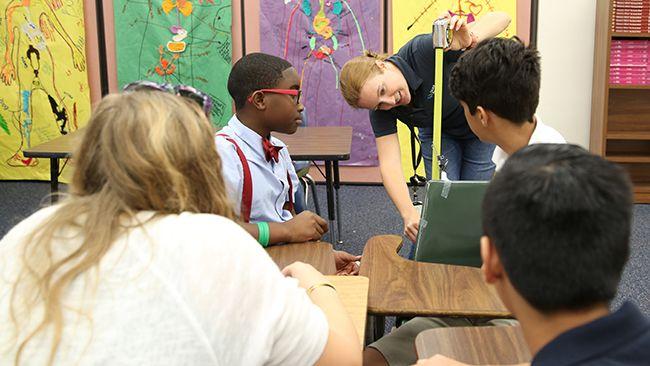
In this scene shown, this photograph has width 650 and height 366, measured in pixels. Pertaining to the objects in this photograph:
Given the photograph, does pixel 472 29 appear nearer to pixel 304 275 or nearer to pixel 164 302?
pixel 304 275

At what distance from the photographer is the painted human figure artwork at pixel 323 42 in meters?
5.07

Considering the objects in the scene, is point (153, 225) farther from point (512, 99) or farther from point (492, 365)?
point (512, 99)

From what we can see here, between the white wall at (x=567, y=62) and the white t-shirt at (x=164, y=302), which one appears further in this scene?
the white wall at (x=567, y=62)

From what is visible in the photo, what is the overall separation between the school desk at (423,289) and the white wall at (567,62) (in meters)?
3.59

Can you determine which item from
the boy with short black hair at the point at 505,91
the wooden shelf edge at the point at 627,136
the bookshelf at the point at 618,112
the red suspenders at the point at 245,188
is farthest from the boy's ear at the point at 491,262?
the wooden shelf edge at the point at 627,136

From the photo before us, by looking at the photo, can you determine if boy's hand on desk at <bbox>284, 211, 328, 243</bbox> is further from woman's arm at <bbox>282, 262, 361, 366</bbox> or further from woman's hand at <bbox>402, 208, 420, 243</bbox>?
woman's arm at <bbox>282, 262, 361, 366</bbox>

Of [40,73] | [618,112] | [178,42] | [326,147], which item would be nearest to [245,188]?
[326,147]

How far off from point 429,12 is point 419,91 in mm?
2559

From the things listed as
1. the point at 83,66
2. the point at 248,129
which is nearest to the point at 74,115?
the point at 83,66

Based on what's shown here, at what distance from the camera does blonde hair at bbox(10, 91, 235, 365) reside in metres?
0.96

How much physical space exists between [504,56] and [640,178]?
3767 mm

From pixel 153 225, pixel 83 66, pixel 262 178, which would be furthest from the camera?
pixel 83 66

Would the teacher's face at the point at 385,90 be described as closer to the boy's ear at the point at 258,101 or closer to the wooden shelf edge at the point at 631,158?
the boy's ear at the point at 258,101

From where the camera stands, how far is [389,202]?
4965 millimetres
